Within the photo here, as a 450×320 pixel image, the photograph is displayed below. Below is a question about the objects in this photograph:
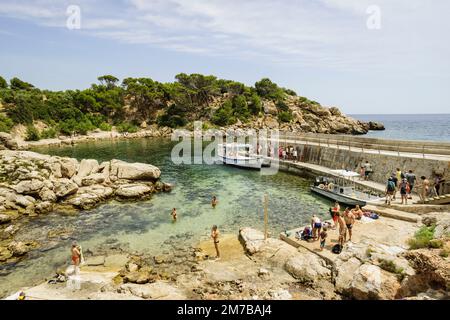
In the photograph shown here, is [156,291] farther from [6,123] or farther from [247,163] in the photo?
[6,123]

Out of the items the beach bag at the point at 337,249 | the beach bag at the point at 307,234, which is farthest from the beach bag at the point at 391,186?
→ the beach bag at the point at 337,249

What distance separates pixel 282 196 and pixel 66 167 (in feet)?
→ 73.2

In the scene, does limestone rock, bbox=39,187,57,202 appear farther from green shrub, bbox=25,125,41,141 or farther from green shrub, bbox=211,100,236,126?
green shrub, bbox=211,100,236,126

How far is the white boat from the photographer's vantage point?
36.4 metres

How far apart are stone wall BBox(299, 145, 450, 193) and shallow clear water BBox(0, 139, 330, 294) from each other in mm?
4814

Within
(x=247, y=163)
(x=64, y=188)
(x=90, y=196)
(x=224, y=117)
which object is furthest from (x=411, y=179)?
(x=224, y=117)

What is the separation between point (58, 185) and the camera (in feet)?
80.1

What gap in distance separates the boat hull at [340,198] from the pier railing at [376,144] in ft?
24.2

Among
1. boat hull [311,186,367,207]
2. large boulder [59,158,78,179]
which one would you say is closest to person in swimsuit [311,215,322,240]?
boat hull [311,186,367,207]

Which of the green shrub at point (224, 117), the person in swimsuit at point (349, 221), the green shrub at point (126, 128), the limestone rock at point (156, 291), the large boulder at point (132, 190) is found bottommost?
the limestone rock at point (156, 291)

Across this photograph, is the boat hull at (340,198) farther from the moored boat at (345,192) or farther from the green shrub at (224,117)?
the green shrub at (224,117)

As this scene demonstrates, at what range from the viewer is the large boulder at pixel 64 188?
2386 centimetres

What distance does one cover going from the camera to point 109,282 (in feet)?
39.9

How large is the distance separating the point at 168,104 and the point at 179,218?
3142 inches
